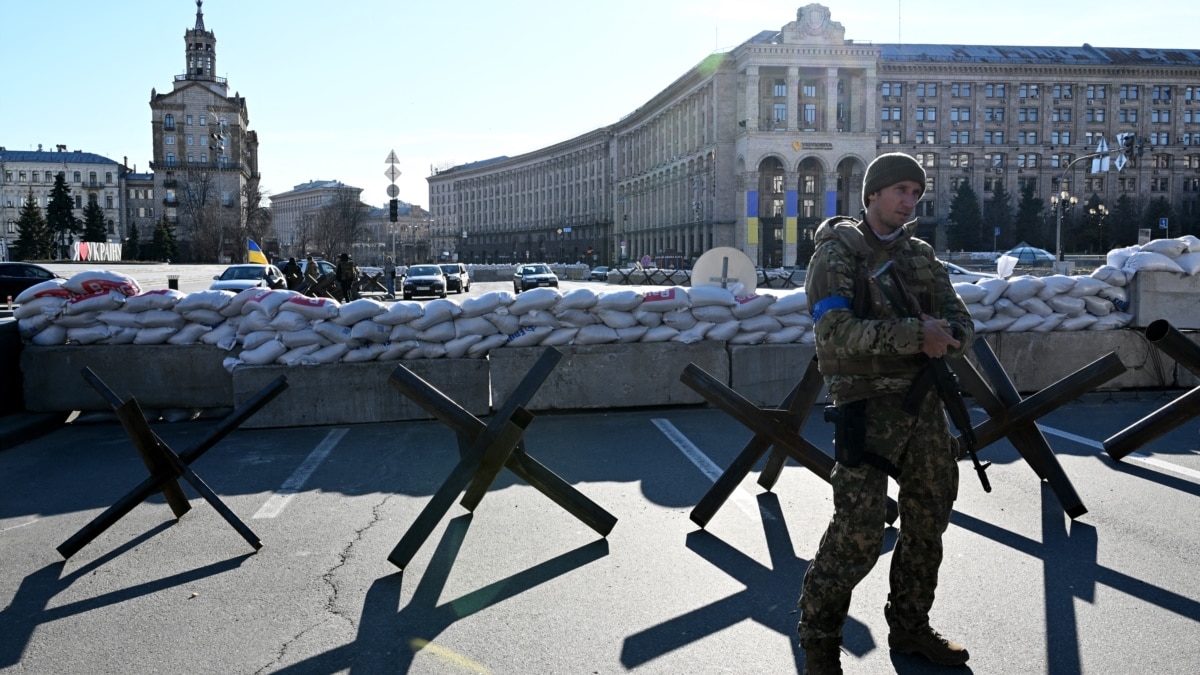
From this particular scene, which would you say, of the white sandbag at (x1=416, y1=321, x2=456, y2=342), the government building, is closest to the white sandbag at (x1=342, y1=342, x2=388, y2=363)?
the white sandbag at (x1=416, y1=321, x2=456, y2=342)

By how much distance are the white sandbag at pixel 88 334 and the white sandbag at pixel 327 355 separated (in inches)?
86.9

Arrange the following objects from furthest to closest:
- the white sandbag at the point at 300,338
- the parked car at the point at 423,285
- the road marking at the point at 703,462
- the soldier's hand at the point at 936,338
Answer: the parked car at the point at 423,285
the white sandbag at the point at 300,338
the road marking at the point at 703,462
the soldier's hand at the point at 936,338

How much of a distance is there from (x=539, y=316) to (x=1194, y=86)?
133654 mm

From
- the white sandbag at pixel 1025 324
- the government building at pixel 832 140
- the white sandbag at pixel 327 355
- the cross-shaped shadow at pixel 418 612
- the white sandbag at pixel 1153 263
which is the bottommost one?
the cross-shaped shadow at pixel 418 612

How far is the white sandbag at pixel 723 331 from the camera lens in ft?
33.0

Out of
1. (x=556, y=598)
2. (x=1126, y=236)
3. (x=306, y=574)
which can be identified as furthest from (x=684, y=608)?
(x=1126, y=236)

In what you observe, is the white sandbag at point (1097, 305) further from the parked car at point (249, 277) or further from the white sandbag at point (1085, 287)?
the parked car at point (249, 277)

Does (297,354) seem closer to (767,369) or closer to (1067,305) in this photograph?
(767,369)

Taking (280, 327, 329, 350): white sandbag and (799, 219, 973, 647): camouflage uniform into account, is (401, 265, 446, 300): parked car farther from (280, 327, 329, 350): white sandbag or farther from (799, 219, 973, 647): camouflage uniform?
(799, 219, 973, 647): camouflage uniform

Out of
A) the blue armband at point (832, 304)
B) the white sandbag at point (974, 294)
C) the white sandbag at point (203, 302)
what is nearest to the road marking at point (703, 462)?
the blue armband at point (832, 304)

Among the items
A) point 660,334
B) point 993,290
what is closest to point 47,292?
point 660,334

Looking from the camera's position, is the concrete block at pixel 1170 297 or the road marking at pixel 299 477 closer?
the road marking at pixel 299 477

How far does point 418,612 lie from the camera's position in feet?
14.6

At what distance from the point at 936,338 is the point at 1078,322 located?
826cm
